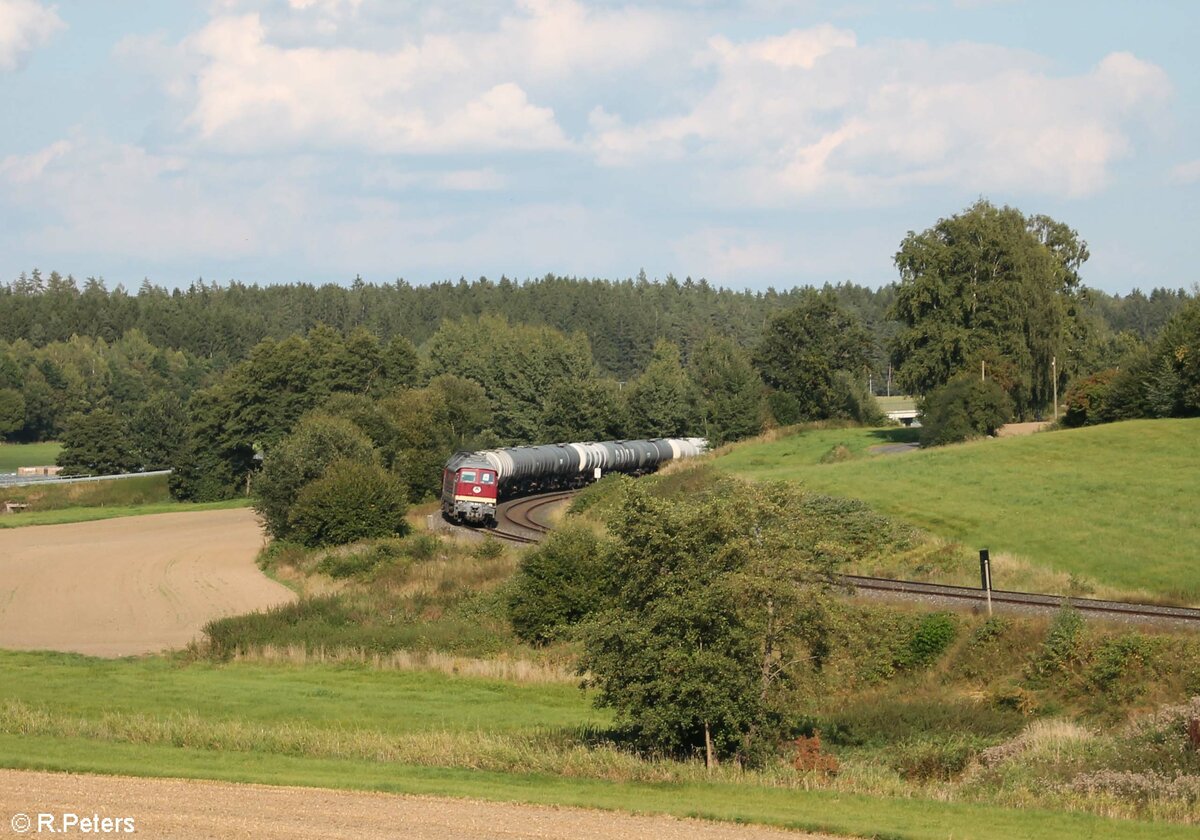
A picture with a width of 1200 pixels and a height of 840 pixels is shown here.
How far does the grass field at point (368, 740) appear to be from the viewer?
18.6 m

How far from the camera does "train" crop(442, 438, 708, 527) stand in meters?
66.4

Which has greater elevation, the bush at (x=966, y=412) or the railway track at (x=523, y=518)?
the bush at (x=966, y=412)

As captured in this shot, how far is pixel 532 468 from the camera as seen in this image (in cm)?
7956

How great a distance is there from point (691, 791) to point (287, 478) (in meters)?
47.8

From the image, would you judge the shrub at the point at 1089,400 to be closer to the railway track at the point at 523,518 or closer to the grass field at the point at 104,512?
the railway track at the point at 523,518

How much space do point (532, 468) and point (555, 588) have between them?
127ft

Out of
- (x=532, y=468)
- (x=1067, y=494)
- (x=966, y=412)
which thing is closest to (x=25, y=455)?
(x=532, y=468)

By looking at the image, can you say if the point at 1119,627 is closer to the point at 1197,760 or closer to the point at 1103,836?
the point at 1197,760

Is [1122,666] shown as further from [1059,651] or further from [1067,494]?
[1067,494]

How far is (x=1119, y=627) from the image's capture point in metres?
30.9

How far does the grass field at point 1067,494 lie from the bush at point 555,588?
12821 millimetres

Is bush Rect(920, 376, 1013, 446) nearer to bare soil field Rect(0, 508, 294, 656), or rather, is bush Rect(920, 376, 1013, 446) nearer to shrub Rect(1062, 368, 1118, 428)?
shrub Rect(1062, 368, 1118, 428)

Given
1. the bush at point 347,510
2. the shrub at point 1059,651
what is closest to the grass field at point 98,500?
the bush at point 347,510

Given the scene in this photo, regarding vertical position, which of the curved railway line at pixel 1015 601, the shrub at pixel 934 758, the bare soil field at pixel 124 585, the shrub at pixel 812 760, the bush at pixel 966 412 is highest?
the bush at pixel 966 412
